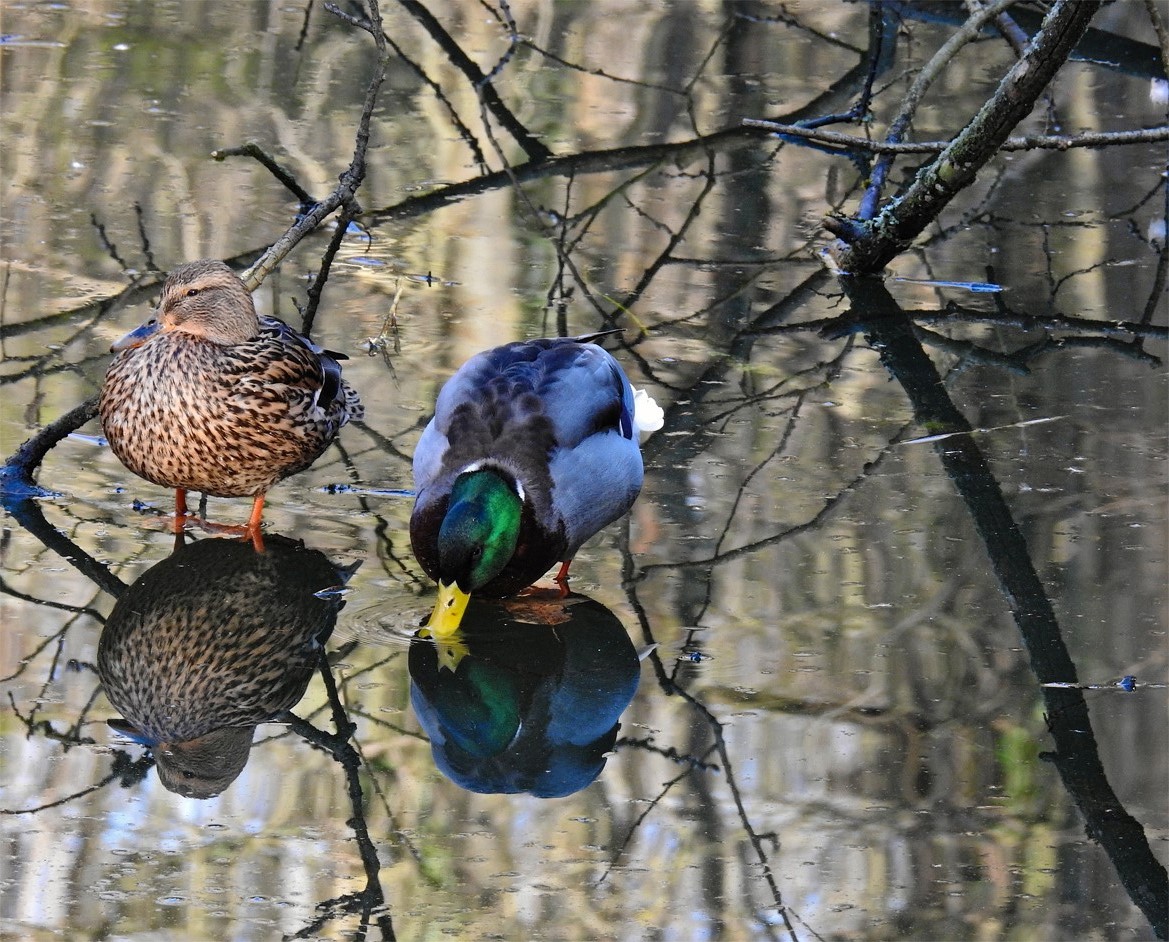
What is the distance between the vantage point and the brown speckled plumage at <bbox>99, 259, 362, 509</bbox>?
14.0 feet

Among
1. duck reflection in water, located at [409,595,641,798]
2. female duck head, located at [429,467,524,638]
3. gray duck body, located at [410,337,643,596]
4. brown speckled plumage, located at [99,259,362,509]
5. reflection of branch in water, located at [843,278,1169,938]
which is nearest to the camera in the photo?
reflection of branch in water, located at [843,278,1169,938]

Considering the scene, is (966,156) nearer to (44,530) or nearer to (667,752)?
(667,752)

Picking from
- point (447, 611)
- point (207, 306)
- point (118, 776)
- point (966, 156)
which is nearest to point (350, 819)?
point (118, 776)

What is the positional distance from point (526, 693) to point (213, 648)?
71 centimetres

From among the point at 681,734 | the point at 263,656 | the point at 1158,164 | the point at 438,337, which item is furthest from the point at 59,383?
the point at 1158,164

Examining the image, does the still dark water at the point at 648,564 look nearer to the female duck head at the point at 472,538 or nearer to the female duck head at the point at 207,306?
the female duck head at the point at 472,538

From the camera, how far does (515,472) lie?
4.03 metres

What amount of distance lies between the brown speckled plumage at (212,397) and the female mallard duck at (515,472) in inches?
15.8

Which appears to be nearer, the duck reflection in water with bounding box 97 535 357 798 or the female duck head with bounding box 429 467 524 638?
the duck reflection in water with bounding box 97 535 357 798

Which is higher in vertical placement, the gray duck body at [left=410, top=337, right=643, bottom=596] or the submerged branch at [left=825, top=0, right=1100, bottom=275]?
the submerged branch at [left=825, top=0, right=1100, bottom=275]

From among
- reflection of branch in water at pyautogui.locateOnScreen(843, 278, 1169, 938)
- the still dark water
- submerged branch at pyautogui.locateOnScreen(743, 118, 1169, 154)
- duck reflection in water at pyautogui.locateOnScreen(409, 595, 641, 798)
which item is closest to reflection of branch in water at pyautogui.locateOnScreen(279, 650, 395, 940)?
the still dark water

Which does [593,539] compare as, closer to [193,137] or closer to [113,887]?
[113,887]

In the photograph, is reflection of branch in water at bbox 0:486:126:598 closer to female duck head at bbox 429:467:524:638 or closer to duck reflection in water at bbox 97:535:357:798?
duck reflection in water at bbox 97:535:357:798

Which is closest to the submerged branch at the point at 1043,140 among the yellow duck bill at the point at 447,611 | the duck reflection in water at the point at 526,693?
the duck reflection in water at the point at 526,693
